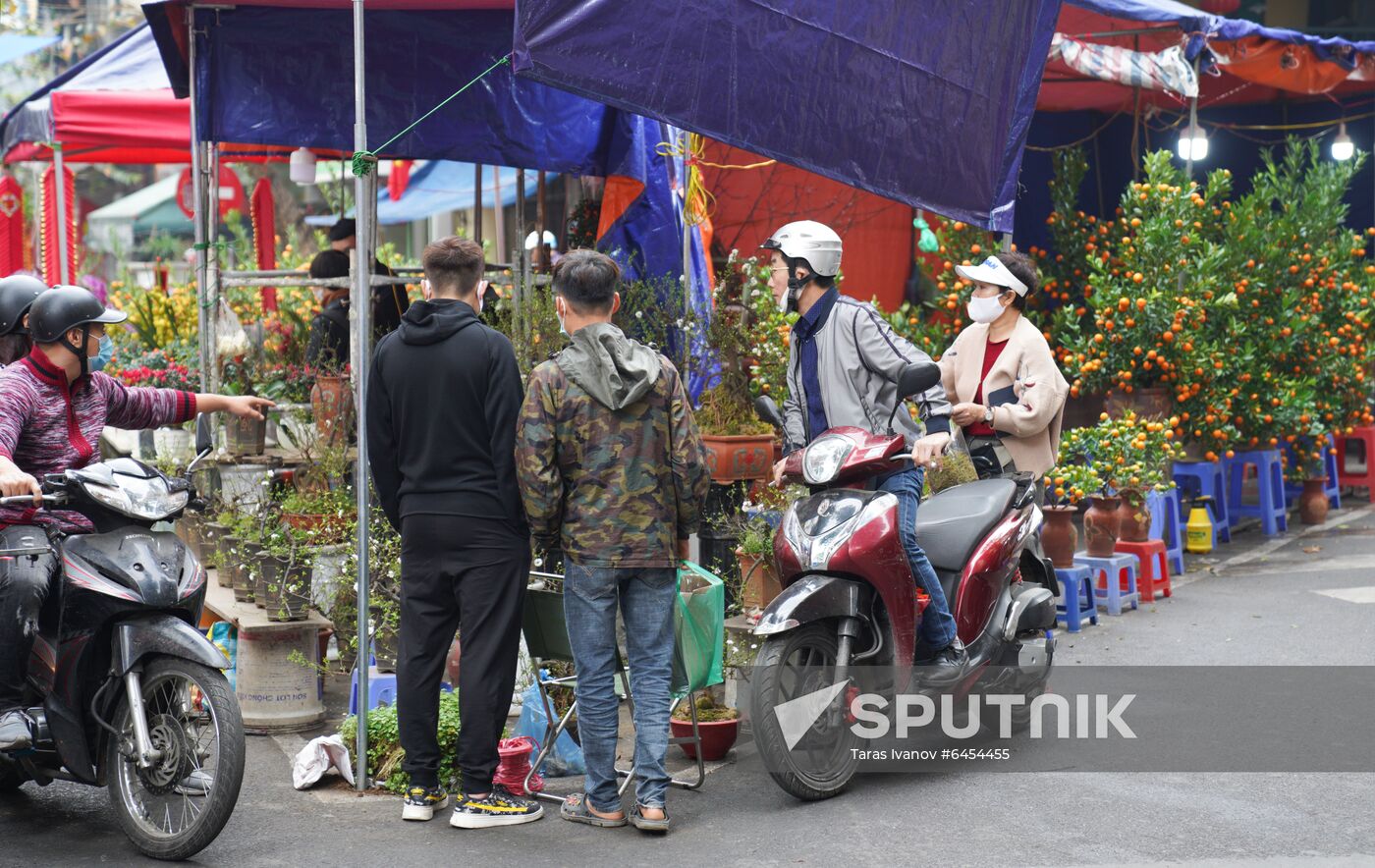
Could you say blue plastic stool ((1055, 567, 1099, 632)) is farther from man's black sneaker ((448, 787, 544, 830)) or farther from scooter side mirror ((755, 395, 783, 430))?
man's black sneaker ((448, 787, 544, 830))

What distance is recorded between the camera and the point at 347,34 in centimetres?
823

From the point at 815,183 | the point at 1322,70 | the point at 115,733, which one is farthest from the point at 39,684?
the point at 1322,70

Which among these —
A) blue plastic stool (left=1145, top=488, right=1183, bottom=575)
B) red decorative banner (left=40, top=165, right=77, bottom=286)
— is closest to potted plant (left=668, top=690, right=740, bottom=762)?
blue plastic stool (left=1145, top=488, right=1183, bottom=575)

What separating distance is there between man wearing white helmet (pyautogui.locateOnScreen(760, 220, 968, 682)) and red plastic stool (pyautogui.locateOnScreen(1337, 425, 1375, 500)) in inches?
291

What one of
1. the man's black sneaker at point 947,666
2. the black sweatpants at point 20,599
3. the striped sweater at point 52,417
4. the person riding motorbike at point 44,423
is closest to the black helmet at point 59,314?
the person riding motorbike at point 44,423

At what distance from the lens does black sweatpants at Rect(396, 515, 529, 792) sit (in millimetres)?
4949

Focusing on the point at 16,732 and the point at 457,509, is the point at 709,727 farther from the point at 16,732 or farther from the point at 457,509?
the point at 16,732

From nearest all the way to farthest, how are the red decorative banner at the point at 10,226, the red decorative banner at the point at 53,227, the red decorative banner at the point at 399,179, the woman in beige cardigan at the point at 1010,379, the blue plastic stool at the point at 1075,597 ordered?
the woman in beige cardigan at the point at 1010,379
the blue plastic stool at the point at 1075,597
the red decorative banner at the point at 53,227
the red decorative banner at the point at 10,226
the red decorative banner at the point at 399,179

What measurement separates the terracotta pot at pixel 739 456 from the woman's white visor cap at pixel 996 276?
1378mm

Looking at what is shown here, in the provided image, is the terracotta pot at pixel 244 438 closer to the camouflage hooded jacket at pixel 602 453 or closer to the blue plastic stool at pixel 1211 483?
the camouflage hooded jacket at pixel 602 453

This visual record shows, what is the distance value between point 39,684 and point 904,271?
25.9 ft

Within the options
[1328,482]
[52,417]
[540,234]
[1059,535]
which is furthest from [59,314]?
[1328,482]

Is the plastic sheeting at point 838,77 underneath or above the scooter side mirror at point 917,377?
above

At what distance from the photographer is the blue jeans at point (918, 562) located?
17.9ft
